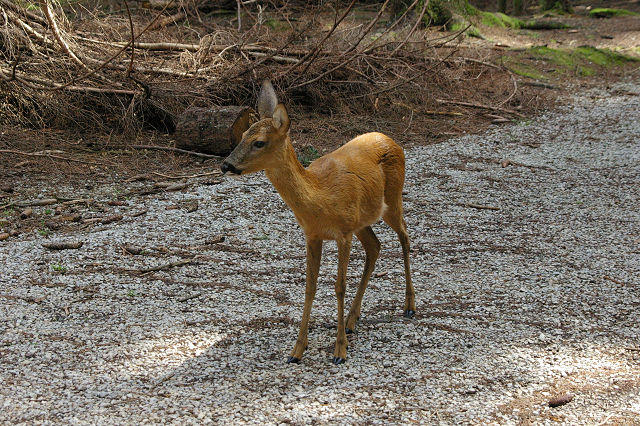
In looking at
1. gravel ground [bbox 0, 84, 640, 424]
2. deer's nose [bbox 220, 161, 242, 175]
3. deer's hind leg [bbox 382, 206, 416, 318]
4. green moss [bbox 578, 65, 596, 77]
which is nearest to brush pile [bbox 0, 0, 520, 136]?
gravel ground [bbox 0, 84, 640, 424]

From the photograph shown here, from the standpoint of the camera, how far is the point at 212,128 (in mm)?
9172

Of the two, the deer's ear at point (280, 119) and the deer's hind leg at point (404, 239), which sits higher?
the deer's ear at point (280, 119)

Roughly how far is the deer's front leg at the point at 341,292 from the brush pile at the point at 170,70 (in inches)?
204

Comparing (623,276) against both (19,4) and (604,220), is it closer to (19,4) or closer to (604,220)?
(604,220)

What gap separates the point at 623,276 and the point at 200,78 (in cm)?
684

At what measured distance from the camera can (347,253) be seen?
434cm

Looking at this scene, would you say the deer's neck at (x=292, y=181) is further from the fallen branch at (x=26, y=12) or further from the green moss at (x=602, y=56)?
the green moss at (x=602, y=56)

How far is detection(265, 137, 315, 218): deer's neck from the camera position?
405cm

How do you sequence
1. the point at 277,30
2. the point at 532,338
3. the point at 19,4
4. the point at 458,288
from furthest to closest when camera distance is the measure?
the point at 277,30 → the point at 19,4 → the point at 458,288 → the point at 532,338

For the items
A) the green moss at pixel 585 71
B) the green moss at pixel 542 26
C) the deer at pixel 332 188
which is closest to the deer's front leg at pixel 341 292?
the deer at pixel 332 188

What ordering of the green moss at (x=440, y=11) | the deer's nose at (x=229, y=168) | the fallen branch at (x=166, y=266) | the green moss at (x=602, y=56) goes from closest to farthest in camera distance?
the deer's nose at (x=229, y=168) < the fallen branch at (x=166, y=266) < the green moss at (x=440, y=11) < the green moss at (x=602, y=56)

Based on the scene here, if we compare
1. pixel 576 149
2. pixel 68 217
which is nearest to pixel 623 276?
pixel 576 149

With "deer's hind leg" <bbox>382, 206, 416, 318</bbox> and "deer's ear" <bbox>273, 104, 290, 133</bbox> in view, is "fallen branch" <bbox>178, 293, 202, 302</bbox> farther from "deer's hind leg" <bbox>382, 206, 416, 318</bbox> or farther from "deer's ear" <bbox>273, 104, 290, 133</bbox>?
"deer's ear" <bbox>273, 104, 290, 133</bbox>

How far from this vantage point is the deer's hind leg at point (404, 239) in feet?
16.0
